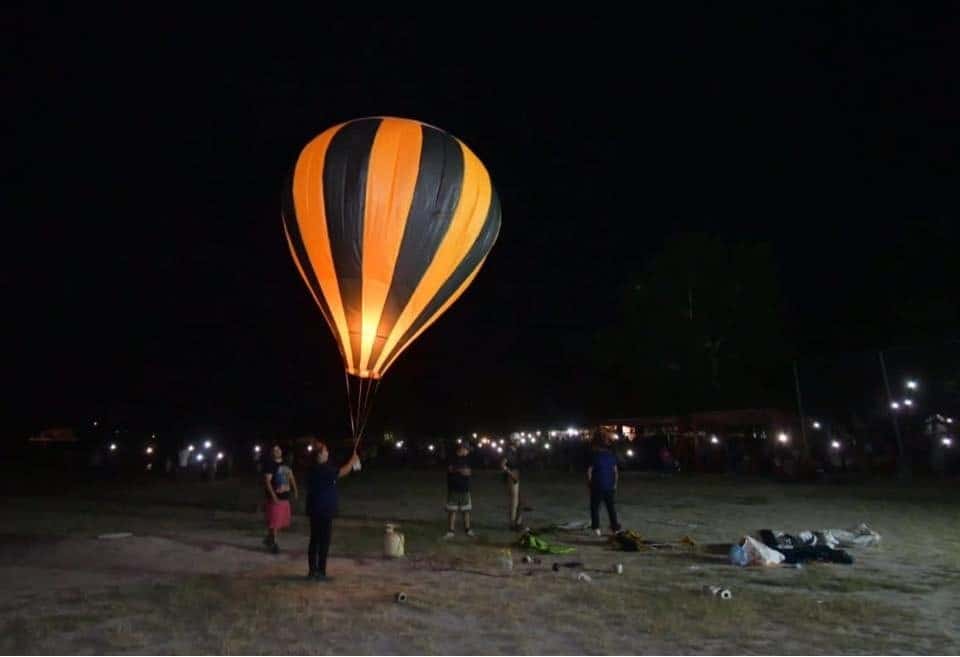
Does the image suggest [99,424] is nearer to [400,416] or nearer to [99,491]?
[400,416]

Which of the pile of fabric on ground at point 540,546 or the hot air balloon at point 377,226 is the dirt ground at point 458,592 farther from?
the hot air balloon at point 377,226

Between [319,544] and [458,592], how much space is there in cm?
195

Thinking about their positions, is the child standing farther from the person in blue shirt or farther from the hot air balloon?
the hot air balloon

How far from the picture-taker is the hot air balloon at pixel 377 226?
1291 cm

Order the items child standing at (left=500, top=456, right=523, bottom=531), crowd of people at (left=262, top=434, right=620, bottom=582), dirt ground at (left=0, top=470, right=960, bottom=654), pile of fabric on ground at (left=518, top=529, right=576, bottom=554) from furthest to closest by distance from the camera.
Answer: child standing at (left=500, top=456, right=523, bottom=531)
pile of fabric on ground at (left=518, top=529, right=576, bottom=554)
crowd of people at (left=262, top=434, right=620, bottom=582)
dirt ground at (left=0, top=470, right=960, bottom=654)

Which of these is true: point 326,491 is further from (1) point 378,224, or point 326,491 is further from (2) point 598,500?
(2) point 598,500

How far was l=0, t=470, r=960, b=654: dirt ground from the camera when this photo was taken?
6.41 m

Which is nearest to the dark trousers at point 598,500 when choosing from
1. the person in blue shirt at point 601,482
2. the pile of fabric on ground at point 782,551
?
the person in blue shirt at point 601,482

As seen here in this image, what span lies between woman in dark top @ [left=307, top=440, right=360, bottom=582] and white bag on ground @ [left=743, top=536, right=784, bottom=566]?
220 inches

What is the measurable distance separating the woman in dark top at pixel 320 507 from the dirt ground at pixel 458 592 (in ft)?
1.00

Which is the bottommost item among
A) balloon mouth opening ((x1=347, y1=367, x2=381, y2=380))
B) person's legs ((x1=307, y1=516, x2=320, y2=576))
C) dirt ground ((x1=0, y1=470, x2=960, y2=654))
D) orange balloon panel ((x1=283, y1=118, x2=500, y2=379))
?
dirt ground ((x1=0, y1=470, x2=960, y2=654))

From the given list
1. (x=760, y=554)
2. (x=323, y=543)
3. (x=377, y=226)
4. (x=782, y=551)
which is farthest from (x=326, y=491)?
(x=782, y=551)

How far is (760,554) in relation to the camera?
10141 mm

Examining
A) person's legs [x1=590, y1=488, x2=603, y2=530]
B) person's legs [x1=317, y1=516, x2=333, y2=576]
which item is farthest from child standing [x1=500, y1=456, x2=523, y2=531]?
person's legs [x1=317, y1=516, x2=333, y2=576]
